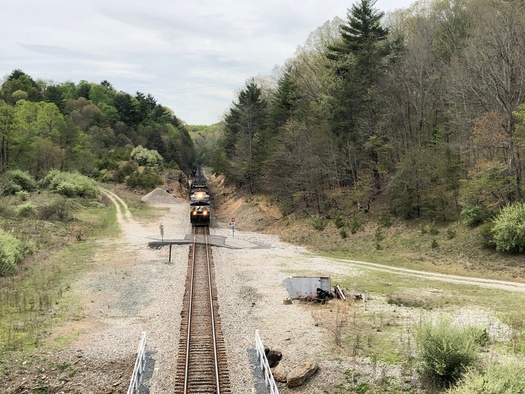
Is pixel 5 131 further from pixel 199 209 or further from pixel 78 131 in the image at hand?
pixel 199 209

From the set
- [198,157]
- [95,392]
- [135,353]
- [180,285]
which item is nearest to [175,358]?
[135,353]

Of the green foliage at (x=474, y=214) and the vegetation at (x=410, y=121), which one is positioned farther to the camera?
the green foliage at (x=474, y=214)

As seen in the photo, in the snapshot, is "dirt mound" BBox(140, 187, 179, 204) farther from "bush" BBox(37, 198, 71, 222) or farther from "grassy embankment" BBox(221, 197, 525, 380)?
"grassy embankment" BBox(221, 197, 525, 380)

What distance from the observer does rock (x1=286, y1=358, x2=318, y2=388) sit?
13297 mm

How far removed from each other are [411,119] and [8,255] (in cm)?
3468

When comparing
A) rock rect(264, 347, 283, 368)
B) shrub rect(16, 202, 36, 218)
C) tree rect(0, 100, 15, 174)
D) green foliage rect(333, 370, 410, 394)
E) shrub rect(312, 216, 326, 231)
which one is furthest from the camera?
tree rect(0, 100, 15, 174)

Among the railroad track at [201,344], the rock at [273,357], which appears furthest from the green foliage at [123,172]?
the rock at [273,357]

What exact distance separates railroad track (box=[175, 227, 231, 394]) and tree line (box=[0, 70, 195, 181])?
48.3 m

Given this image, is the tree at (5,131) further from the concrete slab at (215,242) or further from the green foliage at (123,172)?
the concrete slab at (215,242)

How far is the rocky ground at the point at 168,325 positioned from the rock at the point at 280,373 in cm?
27

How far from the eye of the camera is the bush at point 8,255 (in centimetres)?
2503

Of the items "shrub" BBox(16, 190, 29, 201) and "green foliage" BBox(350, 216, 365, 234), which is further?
"shrub" BBox(16, 190, 29, 201)

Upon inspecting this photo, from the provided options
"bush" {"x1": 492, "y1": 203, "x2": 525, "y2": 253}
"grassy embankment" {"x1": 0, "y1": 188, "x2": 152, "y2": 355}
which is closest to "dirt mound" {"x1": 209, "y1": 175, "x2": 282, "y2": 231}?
"grassy embankment" {"x1": 0, "y1": 188, "x2": 152, "y2": 355}

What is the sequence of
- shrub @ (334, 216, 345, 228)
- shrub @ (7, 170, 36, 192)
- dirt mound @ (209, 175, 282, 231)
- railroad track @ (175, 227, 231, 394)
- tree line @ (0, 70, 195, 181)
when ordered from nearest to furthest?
railroad track @ (175, 227, 231, 394) → shrub @ (334, 216, 345, 228) → dirt mound @ (209, 175, 282, 231) → shrub @ (7, 170, 36, 192) → tree line @ (0, 70, 195, 181)
